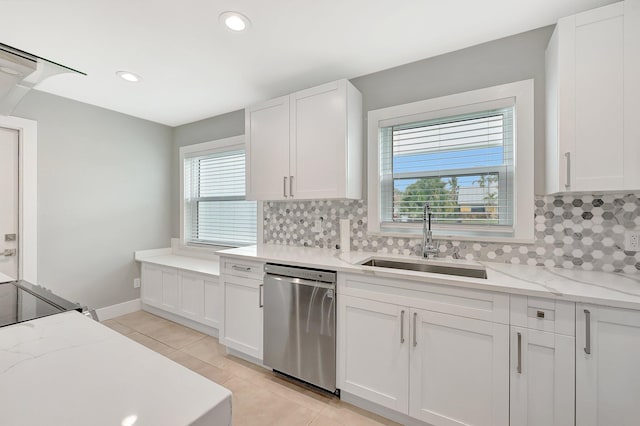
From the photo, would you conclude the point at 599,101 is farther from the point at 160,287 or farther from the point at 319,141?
the point at 160,287

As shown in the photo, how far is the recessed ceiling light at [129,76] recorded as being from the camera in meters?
2.44

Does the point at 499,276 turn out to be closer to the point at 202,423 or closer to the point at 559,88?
the point at 559,88

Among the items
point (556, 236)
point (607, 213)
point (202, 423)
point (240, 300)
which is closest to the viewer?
point (202, 423)

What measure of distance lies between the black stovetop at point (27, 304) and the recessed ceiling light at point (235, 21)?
5.76ft

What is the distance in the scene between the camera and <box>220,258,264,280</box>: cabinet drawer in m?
2.26

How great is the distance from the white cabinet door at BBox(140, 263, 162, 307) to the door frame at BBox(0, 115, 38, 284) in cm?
99

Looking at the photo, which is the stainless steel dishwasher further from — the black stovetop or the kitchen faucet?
the black stovetop

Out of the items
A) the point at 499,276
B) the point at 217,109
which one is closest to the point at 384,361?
the point at 499,276

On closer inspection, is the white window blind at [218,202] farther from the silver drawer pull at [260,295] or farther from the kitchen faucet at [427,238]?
the kitchen faucet at [427,238]

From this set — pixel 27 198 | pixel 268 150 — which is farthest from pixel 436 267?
pixel 27 198

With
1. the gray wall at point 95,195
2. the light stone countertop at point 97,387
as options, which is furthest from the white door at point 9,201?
the light stone countertop at point 97,387

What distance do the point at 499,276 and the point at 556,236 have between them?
0.57 m

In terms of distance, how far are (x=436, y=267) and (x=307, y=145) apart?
1409 mm

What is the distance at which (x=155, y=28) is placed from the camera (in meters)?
1.85
